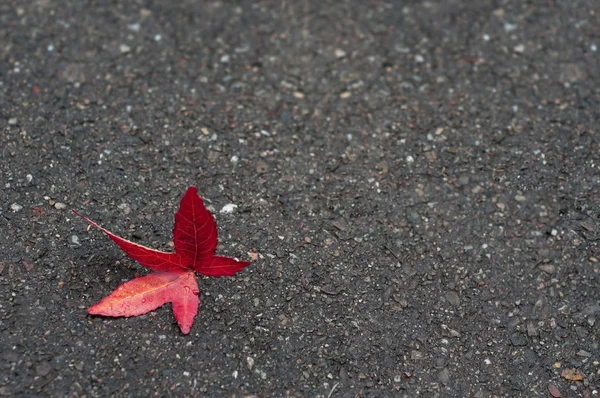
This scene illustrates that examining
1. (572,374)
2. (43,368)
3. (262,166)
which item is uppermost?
(262,166)

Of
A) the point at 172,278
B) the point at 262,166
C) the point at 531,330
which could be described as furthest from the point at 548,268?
the point at 172,278

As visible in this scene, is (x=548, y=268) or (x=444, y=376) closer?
(x=444, y=376)

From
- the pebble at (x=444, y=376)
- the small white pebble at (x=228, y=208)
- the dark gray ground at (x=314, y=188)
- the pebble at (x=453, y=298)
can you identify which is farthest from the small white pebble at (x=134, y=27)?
the pebble at (x=444, y=376)

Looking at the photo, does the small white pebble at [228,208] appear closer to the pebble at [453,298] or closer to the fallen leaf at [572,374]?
the pebble at [453,298]

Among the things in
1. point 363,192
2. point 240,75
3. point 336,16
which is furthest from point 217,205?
point 336,16

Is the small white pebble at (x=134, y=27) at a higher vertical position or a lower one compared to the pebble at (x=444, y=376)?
higher

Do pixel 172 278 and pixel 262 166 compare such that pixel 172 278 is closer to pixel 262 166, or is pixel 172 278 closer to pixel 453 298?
pixel 262 166
